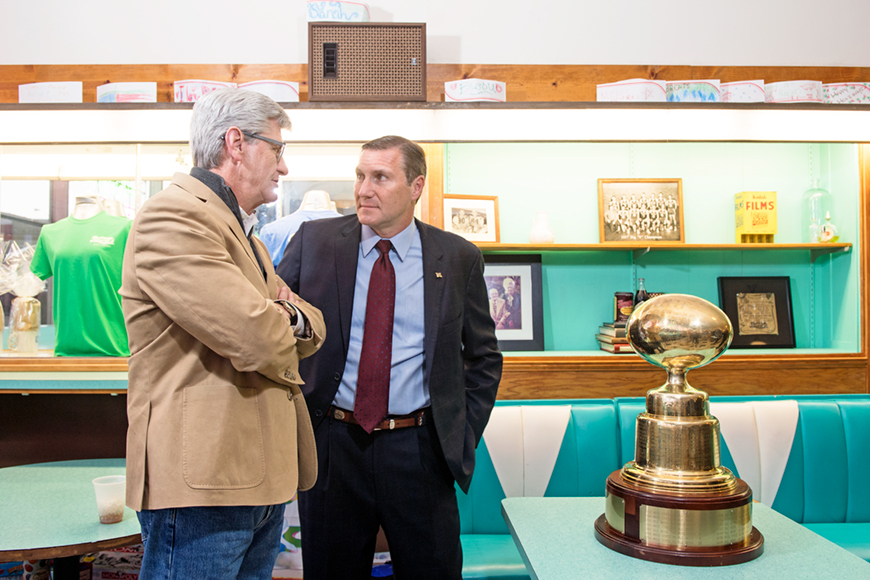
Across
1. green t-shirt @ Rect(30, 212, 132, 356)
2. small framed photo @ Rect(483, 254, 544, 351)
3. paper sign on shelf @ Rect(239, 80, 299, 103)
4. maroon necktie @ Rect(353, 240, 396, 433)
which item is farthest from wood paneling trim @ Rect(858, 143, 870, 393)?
green t-shirt @ Rect(30, 212, 132, 356)

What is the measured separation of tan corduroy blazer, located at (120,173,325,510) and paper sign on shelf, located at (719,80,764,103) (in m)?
2.71

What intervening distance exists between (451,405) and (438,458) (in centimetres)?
15

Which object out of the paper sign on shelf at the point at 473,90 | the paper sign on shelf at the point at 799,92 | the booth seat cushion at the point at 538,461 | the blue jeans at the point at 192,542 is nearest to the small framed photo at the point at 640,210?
the paper sign on shelf at the point at 799,92

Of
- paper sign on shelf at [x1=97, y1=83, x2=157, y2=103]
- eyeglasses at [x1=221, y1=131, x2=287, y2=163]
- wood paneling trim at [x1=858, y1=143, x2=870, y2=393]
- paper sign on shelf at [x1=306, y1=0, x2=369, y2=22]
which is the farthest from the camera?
wood paneling trim at [x1=858, y1=143, x2=870, y2=393]

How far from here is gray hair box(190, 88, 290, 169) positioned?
125 cm

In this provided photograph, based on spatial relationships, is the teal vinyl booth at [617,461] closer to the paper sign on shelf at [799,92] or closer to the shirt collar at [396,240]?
the shirt collar at [396,240]

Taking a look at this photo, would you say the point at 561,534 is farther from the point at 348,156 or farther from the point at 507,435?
the point at 348,156

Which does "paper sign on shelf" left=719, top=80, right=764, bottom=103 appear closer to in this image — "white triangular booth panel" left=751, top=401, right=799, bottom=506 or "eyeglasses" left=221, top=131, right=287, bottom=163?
"white triangular booth panel" left=751, top=401, right=799, bottom=506

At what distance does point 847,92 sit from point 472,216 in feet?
6.32

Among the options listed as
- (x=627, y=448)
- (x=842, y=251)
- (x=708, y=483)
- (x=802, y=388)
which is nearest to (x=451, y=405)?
(x=708, y=483)

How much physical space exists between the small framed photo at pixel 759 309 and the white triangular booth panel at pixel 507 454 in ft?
5.86

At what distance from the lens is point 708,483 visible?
1.20 meters

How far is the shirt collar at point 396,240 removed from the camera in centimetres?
183

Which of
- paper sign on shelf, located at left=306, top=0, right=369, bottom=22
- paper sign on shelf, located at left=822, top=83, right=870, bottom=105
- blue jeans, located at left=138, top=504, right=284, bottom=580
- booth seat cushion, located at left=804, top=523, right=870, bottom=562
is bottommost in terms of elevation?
booth seat cushion, located at left=804, top=523, right=870, bottom=562
